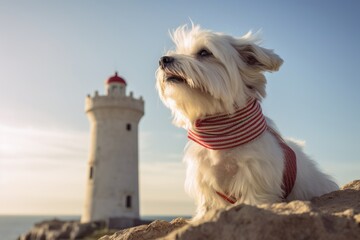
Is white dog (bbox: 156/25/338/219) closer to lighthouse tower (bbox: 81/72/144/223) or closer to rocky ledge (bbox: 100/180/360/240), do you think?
rocky ledge (bbox: 100/180/360/240)

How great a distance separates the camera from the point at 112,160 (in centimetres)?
2677

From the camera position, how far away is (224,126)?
339 cm

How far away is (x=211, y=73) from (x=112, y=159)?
2403 centimetres

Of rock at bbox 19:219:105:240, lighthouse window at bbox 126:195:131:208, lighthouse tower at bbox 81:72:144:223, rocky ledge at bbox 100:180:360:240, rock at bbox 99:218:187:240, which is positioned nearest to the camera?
rocky ledge at bbox 100:180:360:240

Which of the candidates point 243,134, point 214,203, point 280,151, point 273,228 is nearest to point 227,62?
point 243,134

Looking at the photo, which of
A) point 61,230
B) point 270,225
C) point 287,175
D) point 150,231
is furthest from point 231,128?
point 61,230

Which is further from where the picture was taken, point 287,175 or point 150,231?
point 287,175

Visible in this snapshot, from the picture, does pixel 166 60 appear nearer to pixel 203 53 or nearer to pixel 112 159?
pixel 203 53

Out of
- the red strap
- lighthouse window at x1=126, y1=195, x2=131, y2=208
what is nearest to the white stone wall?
lighthouse window at x1=126, y1=195, x2=131, y2=208

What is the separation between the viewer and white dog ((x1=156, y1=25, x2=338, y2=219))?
10.7 ft

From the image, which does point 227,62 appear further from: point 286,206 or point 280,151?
point 286,206

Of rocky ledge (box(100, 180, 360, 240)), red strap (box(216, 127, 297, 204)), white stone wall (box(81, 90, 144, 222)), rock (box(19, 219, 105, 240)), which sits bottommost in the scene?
rocky ledge (box(100, 180, 360, 240))

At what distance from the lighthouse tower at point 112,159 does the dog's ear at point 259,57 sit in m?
23.7

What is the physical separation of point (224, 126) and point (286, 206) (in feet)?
4.12
